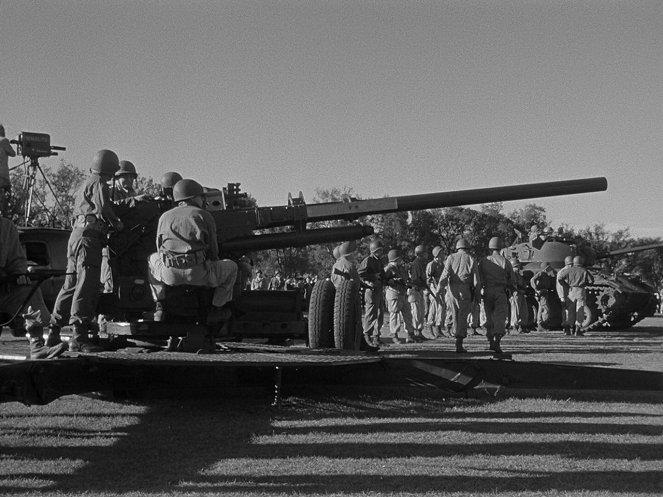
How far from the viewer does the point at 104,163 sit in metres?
7.53

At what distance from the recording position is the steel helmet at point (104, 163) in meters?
7.52

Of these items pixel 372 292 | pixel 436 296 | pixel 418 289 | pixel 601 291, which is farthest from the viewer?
pixel 601 291

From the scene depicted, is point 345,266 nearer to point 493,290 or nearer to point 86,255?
point 493,290

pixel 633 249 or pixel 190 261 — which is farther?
pixel 633 249

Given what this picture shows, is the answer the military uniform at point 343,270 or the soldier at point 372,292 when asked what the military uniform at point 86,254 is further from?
the soldier at point 372,292

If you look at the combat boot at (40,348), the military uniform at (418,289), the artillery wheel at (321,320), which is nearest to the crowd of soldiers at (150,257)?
the combat boot at (40,348)

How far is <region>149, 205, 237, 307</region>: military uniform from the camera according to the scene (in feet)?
22.1

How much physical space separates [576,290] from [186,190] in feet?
44.2

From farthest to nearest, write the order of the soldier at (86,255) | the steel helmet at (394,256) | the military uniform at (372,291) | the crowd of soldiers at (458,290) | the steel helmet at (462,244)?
1. the steel helmet at (394,256)
2. the military uniform at (372,291)
3. the steel helmet at (462,244)
4. the crowd of soldiers at (458,290)
5. the soldier at (86,255)

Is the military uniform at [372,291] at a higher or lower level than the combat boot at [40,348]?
higher

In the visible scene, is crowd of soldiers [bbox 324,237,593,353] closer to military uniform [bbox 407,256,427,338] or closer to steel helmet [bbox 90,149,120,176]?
military uniform [bbox 407,256,427,338]

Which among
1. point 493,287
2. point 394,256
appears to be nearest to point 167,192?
point 493,287

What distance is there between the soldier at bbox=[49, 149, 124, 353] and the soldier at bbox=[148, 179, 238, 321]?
0.54 m

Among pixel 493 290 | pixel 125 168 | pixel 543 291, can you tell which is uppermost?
pixel 125 168
